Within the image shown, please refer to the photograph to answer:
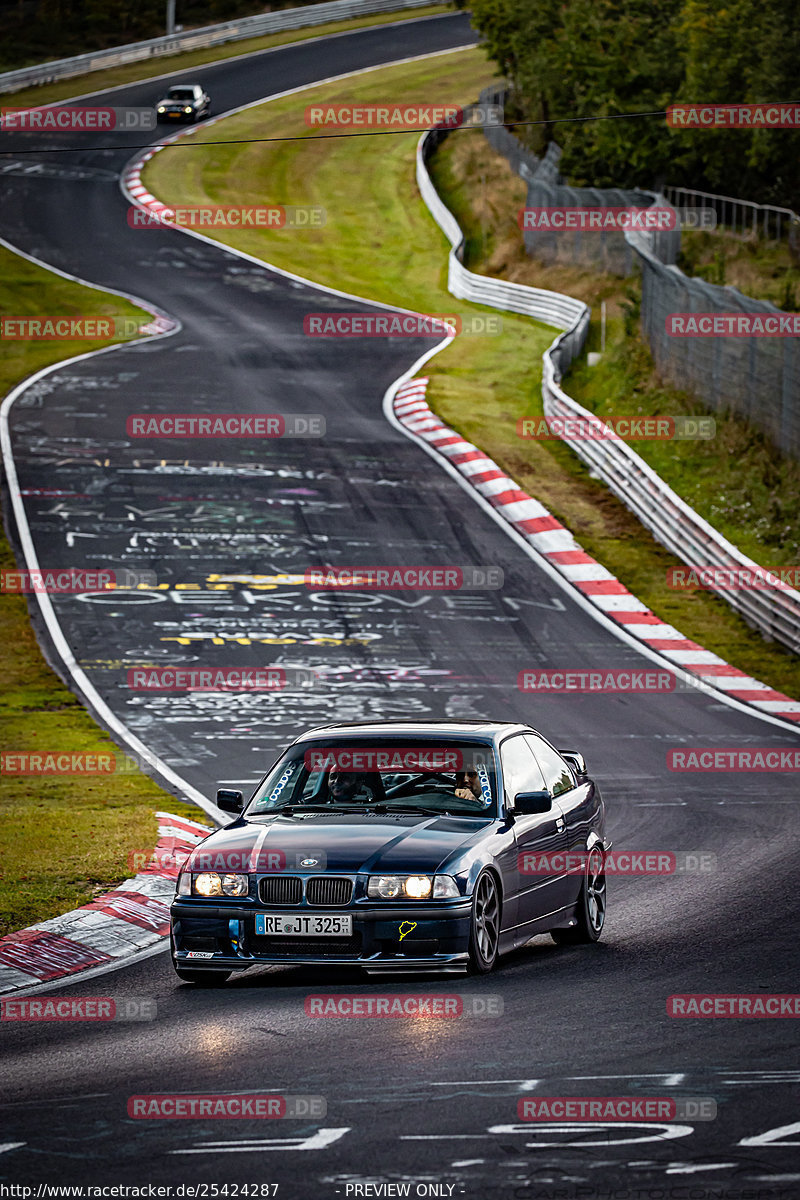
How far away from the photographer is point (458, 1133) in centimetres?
626

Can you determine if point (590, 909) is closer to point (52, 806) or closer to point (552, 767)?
point (552, 767)

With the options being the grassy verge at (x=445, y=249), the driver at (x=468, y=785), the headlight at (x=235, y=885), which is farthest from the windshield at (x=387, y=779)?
the grassy verge at (x=445, y=249)

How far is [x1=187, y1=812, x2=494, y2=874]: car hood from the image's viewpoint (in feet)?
29.4

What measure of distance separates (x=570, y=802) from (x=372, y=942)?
246 cm

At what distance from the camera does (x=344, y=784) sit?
10023 mm

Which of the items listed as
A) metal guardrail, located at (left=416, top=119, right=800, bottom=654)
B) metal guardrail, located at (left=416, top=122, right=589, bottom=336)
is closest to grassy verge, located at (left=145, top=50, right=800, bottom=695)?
metal guardrail, located at (left=416, top=119, right=800, bottom=654)

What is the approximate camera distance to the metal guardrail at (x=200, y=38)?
7631cm

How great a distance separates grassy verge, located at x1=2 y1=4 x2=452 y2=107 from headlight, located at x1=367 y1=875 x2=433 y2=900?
6861 cm

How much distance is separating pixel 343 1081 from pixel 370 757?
10.8 ft

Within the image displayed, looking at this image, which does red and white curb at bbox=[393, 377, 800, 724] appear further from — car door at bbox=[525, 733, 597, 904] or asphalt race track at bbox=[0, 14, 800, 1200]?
car door at bbox=[525, 733, 597, 904]

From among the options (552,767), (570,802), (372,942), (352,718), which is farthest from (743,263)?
(372,942)

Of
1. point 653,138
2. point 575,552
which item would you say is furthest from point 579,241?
point 575,552

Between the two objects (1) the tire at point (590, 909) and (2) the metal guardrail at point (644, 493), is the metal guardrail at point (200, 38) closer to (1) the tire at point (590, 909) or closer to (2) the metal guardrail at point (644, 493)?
(2) the metal guardrail at point (644, 493)

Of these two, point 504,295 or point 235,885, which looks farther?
point 504,295
